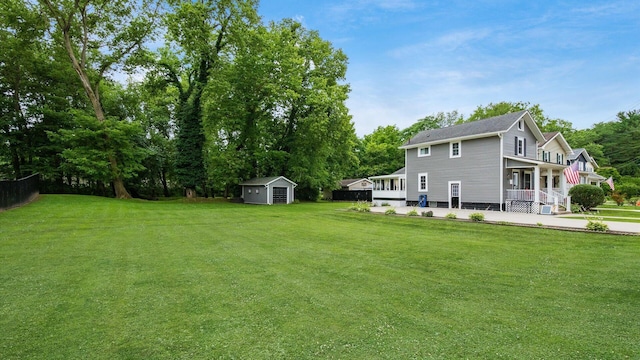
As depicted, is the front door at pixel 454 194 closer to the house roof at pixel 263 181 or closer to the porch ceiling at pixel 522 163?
the porch ceiling at pixel 522 163

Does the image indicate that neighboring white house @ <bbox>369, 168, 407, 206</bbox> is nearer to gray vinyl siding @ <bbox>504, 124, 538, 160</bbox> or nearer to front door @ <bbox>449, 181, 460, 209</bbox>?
front door @ <bbox>449, 181, 460, 209</bbox>

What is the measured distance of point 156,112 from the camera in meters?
33.8

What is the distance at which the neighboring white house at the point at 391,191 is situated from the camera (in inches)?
991

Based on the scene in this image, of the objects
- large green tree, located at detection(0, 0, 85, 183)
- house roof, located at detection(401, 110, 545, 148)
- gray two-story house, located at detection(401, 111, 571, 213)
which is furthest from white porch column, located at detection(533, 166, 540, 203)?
large green tree, located at detection(0, 0, 85, 183)

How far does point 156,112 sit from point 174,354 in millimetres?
35669

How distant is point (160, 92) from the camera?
3083 centimetres

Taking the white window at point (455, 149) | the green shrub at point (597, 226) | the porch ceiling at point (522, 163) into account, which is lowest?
the green shrub at point (597, 226)

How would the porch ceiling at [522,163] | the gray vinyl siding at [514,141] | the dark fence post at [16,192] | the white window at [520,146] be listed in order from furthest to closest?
the white window at [520,146] → the gray vinyl siding at [514,141] → the porch ceiling at [522,163] → the dark fence post at [16,192]

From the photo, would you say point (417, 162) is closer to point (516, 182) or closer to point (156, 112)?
point (516, 182)

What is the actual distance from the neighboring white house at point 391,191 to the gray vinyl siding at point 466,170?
3.72ft

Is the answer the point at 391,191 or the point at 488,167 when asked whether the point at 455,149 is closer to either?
the point at 488,167

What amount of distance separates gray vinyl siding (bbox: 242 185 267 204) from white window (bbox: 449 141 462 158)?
1573cm

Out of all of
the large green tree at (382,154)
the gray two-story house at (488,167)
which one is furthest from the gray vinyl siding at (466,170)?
the large green tree at (382,154)

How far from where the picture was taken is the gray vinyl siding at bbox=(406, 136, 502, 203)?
19.1 meters
